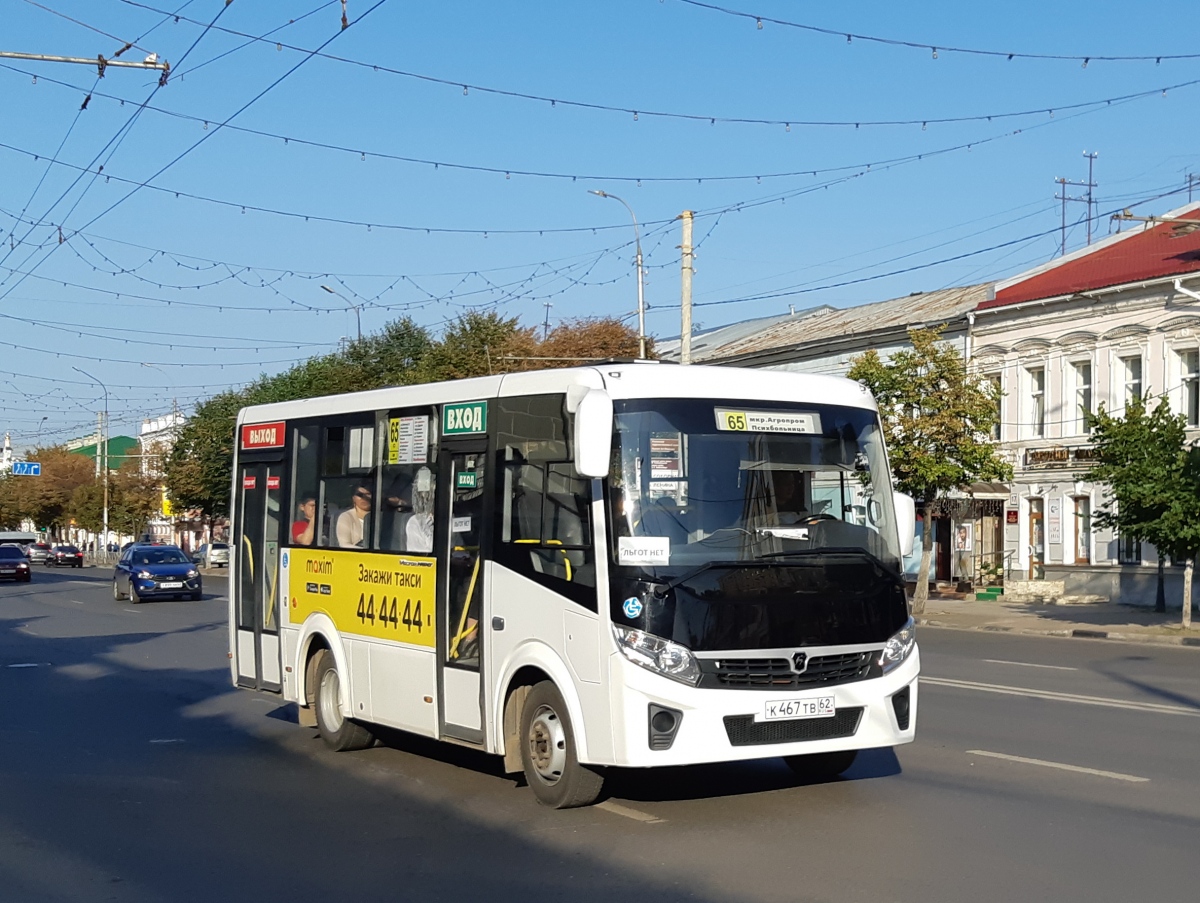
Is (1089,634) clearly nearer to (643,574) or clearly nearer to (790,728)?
(790,728)

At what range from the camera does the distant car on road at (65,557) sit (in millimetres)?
84750

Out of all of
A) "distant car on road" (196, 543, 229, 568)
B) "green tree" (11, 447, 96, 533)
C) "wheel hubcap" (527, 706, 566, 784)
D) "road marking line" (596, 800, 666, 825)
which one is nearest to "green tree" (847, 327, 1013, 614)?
"road marking line" (596, 800, 666, 825)

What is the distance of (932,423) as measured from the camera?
31.7 m

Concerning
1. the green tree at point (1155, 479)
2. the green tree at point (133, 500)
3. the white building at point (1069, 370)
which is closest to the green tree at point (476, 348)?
the white building at point (1069, 370)

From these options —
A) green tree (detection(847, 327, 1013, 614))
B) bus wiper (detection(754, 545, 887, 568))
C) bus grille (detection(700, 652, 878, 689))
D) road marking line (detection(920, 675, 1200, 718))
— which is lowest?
road marking line (detection(920, 675, 1200, 718))

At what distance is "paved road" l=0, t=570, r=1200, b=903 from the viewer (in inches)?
271

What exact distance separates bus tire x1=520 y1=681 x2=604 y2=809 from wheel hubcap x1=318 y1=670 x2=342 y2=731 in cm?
288

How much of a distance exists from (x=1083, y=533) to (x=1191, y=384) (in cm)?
513

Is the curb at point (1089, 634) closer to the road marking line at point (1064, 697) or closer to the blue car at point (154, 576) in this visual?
the road marking line at point (1064, 697)

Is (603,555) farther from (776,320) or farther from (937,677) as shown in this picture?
(776,320)

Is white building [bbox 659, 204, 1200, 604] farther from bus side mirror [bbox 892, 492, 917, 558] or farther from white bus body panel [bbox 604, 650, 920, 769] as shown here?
white bus body panel [bbox 604, 650, 920, 769]

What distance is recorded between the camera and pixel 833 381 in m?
9.34

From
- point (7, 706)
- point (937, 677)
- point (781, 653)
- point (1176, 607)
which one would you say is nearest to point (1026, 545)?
point (1176, 607)

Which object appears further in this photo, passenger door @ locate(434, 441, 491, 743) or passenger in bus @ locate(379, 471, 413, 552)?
passenger in bus @ locate(379, 471, 413, 552)
